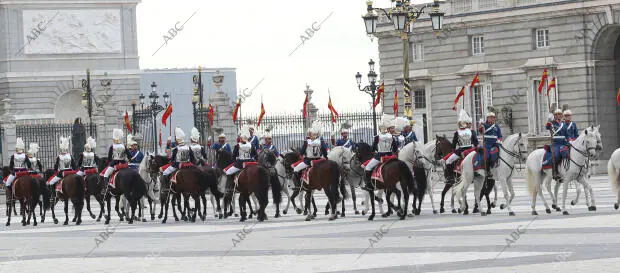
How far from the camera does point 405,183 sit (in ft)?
93.8

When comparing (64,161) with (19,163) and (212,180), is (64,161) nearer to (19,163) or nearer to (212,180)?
(19,163)

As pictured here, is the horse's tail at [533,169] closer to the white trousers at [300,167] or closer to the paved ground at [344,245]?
the paved ground at [344,245]

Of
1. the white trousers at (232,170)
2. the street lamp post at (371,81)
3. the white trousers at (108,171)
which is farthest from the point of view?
the street lamp post at (371,81)

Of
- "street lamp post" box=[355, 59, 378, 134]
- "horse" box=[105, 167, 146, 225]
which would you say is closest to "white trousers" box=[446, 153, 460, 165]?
"horse" box=[105, 167, 146, 225]

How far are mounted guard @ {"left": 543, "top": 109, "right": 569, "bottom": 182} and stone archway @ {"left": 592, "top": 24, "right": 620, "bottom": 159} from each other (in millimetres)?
28667

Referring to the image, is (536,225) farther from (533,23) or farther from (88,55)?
(88,55)

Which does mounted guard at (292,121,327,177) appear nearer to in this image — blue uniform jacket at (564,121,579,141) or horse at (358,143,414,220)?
horse at (358,143,414,220)

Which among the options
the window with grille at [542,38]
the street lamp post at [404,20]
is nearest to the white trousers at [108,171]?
the street lamp post at [404,20]

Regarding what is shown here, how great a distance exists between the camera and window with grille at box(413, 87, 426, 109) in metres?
65.8

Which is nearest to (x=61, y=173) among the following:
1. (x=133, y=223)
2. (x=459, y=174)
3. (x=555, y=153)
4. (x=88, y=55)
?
(x=133, y=223)

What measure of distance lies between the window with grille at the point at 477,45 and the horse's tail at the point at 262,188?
3313cm

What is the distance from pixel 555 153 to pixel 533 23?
1238 inches

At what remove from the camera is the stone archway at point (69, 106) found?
8475 cm

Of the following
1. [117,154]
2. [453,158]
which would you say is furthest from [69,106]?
[453,158]
